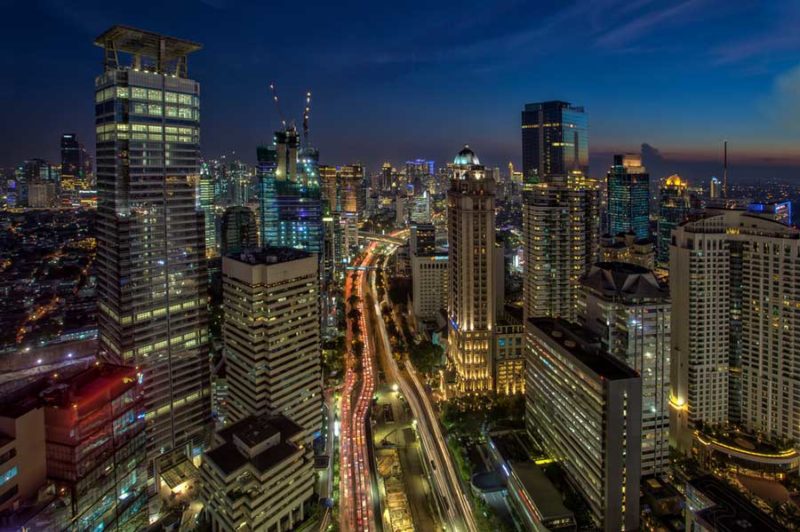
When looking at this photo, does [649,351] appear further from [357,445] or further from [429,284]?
[429,284]

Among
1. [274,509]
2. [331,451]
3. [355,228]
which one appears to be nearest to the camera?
[274,509]

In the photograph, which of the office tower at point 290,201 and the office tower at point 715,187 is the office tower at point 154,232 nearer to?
the office tower at point 290,201

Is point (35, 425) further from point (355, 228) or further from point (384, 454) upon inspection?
point (355, 228)

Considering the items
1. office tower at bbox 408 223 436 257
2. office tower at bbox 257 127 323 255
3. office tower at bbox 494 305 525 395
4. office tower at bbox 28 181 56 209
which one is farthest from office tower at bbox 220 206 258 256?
office tower at bbox 494 305 525 395

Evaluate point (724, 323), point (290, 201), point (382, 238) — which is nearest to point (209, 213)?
point (290, 201)

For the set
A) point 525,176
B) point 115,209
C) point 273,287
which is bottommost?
point 273,287

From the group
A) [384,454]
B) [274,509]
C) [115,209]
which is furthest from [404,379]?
[115,209]

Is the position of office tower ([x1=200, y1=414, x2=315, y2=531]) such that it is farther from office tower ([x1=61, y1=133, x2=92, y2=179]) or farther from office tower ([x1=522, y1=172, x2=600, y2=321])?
office tower ([x1=61, y1=133, x2=92, y2=179])
